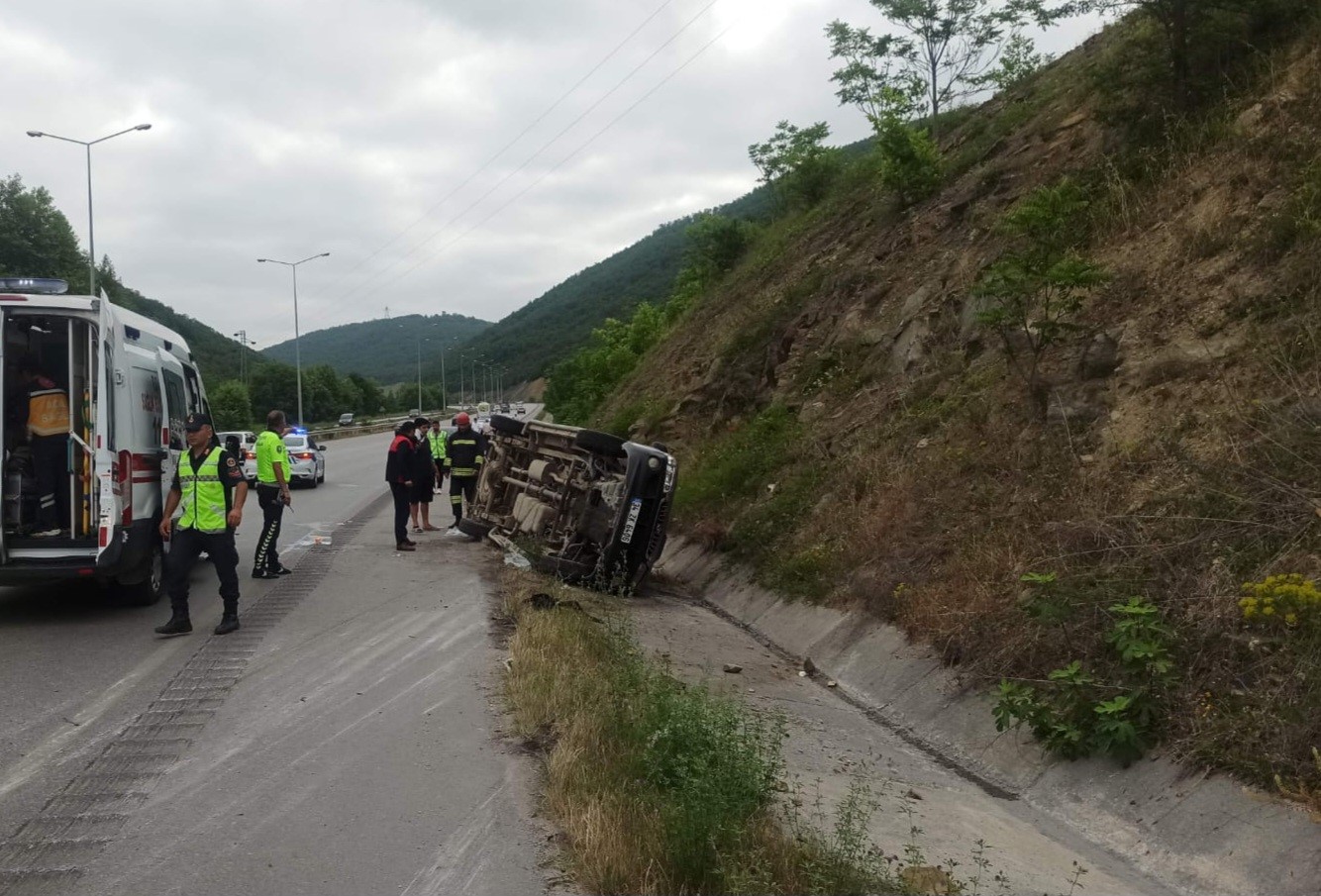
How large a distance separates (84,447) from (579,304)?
137379mm

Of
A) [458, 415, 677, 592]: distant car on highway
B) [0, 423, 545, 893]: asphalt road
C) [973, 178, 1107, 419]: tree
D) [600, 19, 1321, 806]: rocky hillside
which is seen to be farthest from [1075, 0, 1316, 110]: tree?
[0, 423, 545, 893]: asphalt road

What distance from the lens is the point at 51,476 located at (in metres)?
9.19

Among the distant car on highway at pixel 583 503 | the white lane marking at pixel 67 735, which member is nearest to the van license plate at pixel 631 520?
the distant car on highway at pixel 583 503

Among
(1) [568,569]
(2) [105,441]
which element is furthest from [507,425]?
(2) [105,441]

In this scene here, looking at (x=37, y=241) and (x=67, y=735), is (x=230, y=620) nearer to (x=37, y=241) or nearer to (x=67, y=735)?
(x=67, y=735)

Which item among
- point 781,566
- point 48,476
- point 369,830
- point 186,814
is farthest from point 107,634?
point 781,566

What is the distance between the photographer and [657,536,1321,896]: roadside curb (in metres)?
4.97

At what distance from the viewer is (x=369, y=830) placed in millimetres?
4852

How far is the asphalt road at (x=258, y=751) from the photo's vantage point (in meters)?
4.49

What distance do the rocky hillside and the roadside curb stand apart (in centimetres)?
17

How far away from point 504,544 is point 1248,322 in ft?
28.9

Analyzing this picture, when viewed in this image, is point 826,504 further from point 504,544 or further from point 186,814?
point 186,814

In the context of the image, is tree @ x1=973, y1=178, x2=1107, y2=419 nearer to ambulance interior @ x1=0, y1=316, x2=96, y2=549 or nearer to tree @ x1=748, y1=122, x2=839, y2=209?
ambulance interior @ x1=0, y1=316, x2=96, y2=549

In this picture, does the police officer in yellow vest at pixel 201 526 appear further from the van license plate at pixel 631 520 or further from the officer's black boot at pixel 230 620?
the van license plate at pixel 631 520
